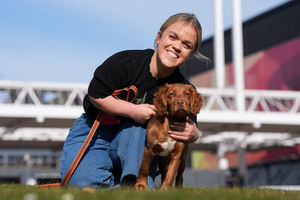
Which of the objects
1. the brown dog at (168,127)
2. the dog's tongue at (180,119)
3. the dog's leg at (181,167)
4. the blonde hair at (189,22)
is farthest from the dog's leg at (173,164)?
the blonde hair at (189,22)

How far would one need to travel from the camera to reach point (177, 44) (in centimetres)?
534

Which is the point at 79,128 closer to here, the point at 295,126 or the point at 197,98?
the point at 197,98

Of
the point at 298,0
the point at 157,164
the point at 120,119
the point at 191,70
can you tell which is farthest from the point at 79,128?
the point at 191,70

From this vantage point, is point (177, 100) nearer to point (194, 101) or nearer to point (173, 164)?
point (194, 101)

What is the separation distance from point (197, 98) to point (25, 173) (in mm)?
35868

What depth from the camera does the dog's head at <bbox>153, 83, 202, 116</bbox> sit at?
4902 millimetres

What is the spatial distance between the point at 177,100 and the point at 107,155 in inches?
50.1

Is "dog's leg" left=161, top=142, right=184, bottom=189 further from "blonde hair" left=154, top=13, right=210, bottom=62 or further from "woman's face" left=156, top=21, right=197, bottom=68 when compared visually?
"blonde hair" left=154, top=13, right=210, bottom=62

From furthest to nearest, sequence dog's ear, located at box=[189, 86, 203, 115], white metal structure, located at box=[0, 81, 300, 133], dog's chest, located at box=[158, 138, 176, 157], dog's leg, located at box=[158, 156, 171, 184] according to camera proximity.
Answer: white metal structure, located at box=[0, 81, 300, 133] → dog's leg, located at box=[158, 156, 171, 184] → dog's ear, located at box=[189, 86, 203, 115] → dog's chest, located at box=[158, 138, 176, 157]

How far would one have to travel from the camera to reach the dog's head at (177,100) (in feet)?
16.1

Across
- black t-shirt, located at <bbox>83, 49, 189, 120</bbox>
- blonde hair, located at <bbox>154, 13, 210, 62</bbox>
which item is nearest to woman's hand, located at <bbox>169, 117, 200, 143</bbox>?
black t-shirt, located at <bbox>83, 49, 189, 120</bbox>

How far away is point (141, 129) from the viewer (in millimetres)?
5445

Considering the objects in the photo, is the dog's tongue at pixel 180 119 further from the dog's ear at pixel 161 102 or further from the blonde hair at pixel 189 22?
the blonde hair at pixel 189 22

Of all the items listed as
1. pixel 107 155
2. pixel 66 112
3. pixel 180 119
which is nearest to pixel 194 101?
pixel 180 119
